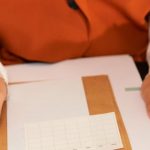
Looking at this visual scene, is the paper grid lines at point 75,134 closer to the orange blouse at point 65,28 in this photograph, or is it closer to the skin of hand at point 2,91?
the skin of hand at point 2,91

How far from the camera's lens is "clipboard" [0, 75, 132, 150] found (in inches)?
26.7

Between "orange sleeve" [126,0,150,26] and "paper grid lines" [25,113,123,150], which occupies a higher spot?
"orange sleeve" [126,0,150,26]

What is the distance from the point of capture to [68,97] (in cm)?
76

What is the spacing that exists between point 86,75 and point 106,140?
0.21 m

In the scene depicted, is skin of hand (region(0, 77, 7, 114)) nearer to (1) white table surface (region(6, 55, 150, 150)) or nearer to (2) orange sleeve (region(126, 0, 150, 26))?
(1) white table surface (region(6, 55, 150, 150))

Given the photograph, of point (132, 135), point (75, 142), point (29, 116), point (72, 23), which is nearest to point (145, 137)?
point (132, 135)

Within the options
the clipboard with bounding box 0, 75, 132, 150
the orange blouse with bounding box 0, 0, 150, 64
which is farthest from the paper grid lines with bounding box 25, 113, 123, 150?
the orange blouse with bounding box 0, 0, 150, 64

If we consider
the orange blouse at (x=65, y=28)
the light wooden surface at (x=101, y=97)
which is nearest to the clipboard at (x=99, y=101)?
the light wooden surface at (x=101, y=97)

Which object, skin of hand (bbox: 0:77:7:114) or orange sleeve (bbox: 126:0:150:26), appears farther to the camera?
orange sleeve (bbox: 126:0:150:26)

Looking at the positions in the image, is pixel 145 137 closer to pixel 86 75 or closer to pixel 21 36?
pixel 86 75

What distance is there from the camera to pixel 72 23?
0.86 m

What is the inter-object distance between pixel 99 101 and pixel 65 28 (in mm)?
215

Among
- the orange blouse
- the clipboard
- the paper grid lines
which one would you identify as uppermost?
the orange blouse

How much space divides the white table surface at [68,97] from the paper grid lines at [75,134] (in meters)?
0.02
